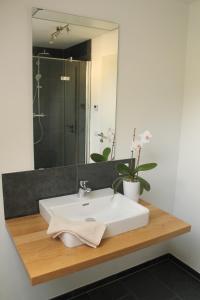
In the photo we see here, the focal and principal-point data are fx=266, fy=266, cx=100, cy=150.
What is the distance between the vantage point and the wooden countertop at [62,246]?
1162 millimetres

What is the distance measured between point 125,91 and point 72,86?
1.44 feet

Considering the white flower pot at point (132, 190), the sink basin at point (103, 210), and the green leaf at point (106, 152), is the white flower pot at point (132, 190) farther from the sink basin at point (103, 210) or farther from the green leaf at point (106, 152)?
the green leaf at point (106, 152)

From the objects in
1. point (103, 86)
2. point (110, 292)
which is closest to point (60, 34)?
point (103, 86)

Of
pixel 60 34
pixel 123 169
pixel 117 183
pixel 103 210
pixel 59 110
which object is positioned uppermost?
pixel 60 34

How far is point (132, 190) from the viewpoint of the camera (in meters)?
1.82

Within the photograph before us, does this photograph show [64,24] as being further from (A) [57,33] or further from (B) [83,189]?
(B) [83,189]

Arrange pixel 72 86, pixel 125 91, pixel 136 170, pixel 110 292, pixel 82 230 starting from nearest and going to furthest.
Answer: pixel 82 230
pixel 72 86
pixel 136 170
pixel 125 91
pixel 110 292

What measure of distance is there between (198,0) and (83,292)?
250 centimetres

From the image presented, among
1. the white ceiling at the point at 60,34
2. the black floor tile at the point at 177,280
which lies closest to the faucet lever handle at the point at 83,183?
the white ceiling at the point at 60,34

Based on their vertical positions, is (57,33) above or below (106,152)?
above

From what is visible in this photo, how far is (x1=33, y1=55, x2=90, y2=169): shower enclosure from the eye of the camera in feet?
5.41

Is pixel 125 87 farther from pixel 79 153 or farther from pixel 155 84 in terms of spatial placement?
pixel 79 153

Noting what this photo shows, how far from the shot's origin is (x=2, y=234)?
5.57 feet

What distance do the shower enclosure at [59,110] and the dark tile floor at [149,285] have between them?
3.64 ft
